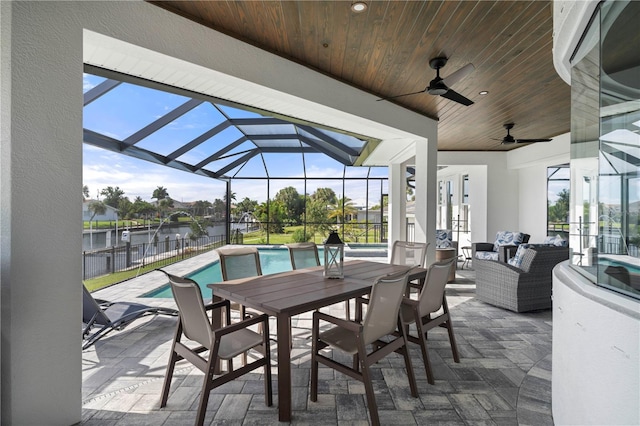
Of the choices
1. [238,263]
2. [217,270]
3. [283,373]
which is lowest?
[217,270]

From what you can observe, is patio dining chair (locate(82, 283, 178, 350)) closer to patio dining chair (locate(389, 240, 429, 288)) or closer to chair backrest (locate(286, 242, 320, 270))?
chair backrest (locate(286, 242, 320, 270))

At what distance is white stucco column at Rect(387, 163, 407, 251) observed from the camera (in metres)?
7.09

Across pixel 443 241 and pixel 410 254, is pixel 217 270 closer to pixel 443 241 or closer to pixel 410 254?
pixel 443 241

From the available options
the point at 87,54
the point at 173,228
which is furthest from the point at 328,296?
the point at 173,228

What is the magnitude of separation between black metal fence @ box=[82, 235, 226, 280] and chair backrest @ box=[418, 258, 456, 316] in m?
4.74

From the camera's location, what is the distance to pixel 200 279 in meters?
7.20

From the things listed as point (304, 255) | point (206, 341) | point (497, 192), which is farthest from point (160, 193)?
point (497, 192)

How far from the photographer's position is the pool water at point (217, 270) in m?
5.69

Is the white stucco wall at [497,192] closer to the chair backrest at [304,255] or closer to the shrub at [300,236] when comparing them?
the chair backrest at [304,255]

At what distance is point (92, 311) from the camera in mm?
2781

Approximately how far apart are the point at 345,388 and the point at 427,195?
3.47m

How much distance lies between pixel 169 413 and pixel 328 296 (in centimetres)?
123

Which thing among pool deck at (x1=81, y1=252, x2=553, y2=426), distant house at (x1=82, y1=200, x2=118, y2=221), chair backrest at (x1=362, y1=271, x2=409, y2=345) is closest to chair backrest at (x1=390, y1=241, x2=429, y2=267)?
pool deck at (x1=81, y1=252, x2=553, y2=426)

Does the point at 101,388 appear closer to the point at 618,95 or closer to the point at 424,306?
the point at 424,306
